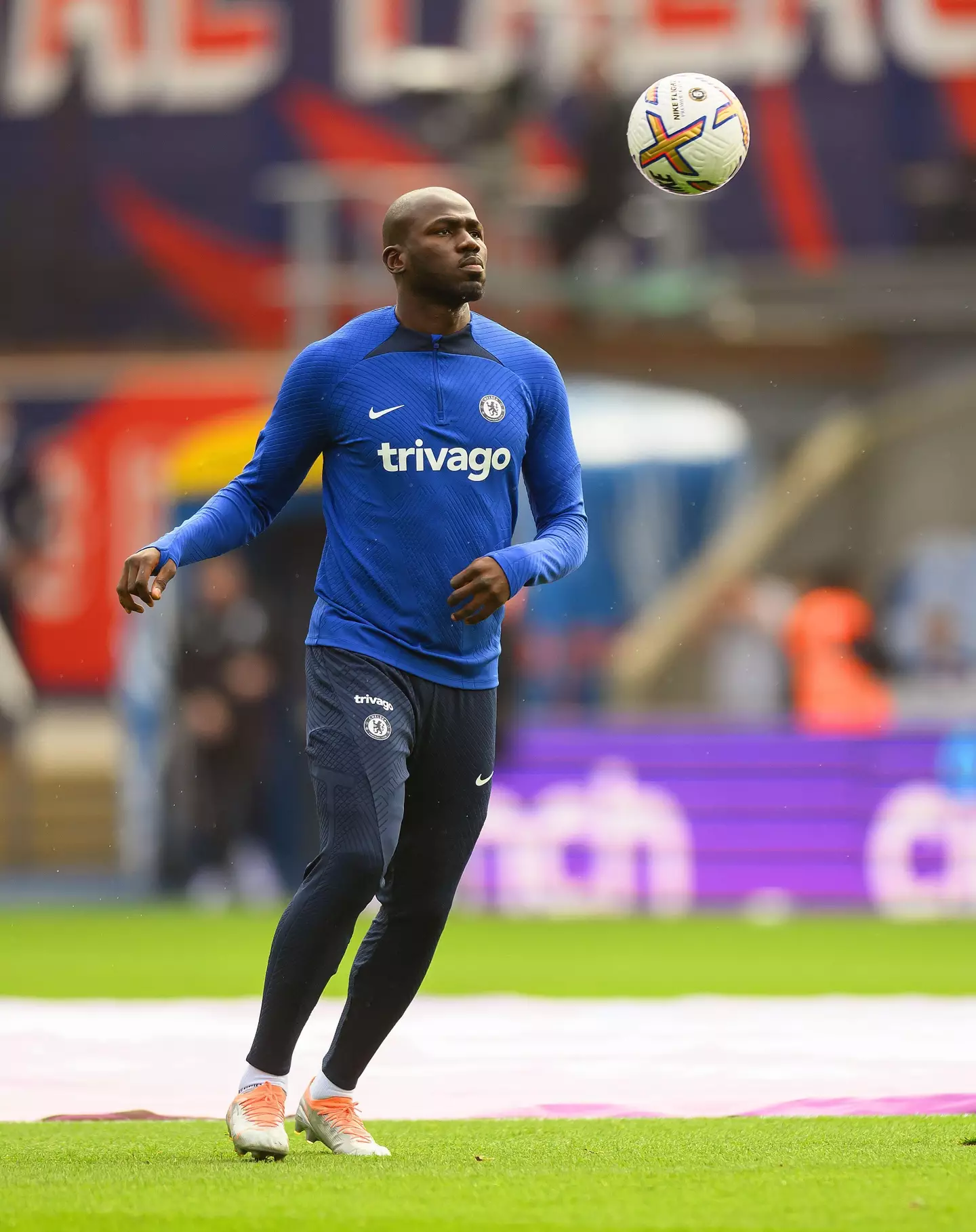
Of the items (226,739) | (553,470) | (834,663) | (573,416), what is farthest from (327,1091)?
(573,416)

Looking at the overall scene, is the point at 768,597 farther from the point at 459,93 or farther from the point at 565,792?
the point at 459,93

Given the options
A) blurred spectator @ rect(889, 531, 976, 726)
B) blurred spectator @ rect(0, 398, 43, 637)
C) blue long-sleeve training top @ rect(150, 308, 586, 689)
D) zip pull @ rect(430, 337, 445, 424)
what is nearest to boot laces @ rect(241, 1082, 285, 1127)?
blue long-sleeve training top @ rect(150, 308, 586, 689)

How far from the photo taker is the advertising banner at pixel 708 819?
50.0 ft

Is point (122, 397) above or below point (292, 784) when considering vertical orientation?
above

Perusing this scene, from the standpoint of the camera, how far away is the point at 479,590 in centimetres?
523

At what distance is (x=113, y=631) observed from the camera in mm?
22719

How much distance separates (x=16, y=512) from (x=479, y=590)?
18.4 meters

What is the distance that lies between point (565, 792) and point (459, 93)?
7.36 metres

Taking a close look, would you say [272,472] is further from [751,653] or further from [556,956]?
[751,653]

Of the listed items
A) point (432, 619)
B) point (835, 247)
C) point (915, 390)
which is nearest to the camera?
point (432, 619)

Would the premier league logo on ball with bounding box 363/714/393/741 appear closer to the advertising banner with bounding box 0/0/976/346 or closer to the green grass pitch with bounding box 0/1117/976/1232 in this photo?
the green grass pitch with bounding box 0/1117/976/1232

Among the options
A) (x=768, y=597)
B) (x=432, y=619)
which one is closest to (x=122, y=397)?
(x=768, y=597)

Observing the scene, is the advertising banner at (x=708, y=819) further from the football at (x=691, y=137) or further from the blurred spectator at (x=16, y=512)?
the football at (x=691, y=137)

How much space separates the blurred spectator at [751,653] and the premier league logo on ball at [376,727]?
436 inches
